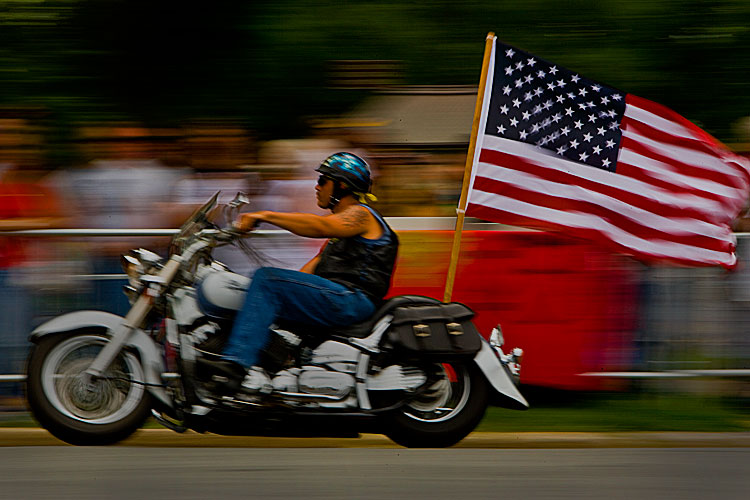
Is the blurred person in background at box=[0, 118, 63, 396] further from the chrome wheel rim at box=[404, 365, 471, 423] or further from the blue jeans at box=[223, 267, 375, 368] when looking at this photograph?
the chrome wheel rim at box=[404, 365, 471, 423]

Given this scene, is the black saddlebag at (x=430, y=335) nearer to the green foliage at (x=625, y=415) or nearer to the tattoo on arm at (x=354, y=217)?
the tattoo on arm at (x=354, y=217)

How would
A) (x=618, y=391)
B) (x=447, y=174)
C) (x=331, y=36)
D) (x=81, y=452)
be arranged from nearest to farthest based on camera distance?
(x=81, y=452)
(x=618, y=391)
(x=447, y=174)
(x=331, y=36)

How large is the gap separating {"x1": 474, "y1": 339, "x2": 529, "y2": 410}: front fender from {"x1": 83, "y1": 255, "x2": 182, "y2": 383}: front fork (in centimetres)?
152

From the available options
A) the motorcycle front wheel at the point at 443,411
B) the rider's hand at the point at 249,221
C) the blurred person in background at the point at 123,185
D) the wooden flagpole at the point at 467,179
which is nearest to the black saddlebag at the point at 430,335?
the motorcycle front wheel at the point at 443,411

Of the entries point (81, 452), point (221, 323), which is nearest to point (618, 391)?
point (221, 323)

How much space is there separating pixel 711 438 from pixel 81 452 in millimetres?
3226

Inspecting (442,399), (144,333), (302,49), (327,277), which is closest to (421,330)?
(442,399)

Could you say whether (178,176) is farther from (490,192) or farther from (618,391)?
(618,391)

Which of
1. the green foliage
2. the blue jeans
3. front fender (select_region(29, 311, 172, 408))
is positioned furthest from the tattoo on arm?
the green foliage

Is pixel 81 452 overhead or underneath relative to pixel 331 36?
underneath

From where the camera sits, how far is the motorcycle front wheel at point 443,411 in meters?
5.81

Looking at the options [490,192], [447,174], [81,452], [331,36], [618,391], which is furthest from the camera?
[331,36]

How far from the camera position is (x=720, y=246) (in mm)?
6473

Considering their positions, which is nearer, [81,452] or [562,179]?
[81,452]
